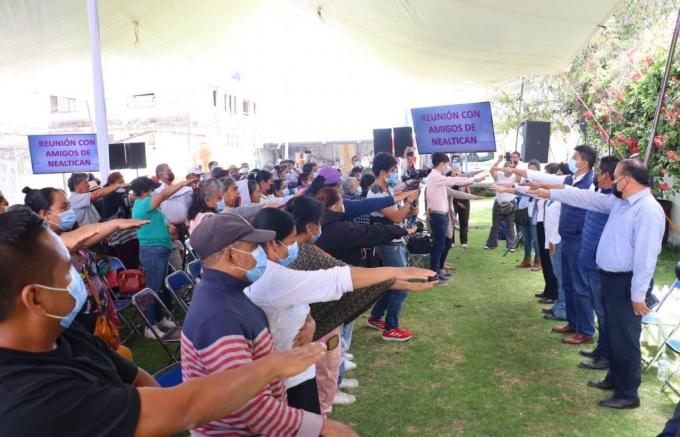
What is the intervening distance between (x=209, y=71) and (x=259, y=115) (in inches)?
843

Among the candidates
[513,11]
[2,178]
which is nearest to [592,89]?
[513,11]

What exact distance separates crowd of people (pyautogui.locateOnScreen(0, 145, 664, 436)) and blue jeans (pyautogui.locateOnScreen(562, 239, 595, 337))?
20 mm

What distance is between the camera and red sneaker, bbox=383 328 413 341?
5207 millimetres

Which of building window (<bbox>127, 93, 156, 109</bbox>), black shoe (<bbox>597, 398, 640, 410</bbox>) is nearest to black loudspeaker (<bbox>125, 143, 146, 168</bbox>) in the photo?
black shoe (<bbox>597, 398, 640, 410</bbox>)

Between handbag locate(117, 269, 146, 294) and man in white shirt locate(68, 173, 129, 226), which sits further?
man in white shirt locate(68, 173, 129, 226)

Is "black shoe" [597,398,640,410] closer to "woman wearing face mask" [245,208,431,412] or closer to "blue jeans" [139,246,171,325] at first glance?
"woman wearing face mask" [245,208,431,412]

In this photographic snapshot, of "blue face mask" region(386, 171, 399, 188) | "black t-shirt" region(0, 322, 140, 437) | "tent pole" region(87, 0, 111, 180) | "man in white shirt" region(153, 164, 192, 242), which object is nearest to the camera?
"black t-shirt" region(0, 322, 140, 437)

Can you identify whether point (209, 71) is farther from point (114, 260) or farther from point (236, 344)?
point (236, 344)

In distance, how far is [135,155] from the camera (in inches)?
504

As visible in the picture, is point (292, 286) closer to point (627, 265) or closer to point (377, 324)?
point (627, 265)

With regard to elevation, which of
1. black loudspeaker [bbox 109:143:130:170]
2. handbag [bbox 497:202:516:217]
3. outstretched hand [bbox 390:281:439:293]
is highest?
black loudspeaker [bbox 109:143:130:170]

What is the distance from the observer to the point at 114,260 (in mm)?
5336

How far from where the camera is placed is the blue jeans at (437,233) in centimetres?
716

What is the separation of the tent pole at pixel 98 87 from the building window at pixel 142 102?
786 inches
